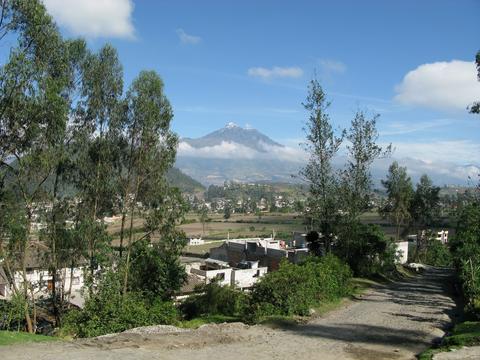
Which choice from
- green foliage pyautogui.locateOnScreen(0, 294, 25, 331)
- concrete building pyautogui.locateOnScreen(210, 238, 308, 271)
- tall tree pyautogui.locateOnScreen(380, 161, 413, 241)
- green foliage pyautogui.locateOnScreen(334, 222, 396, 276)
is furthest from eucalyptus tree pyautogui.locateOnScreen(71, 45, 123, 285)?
tall tree pyautogui.locateOnScreen(380, 161, 413, 241)

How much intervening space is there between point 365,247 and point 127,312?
17728 mm

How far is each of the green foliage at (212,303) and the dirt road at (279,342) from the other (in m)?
5.09

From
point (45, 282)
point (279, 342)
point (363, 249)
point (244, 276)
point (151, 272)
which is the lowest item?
point (244, 276)

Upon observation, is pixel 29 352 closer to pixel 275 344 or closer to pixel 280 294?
pixel 275 344

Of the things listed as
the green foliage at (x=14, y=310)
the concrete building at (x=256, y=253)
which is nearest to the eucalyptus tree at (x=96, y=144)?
the green foliage at (x=14, y=310)

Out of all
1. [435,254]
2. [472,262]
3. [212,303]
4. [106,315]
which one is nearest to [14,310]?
[106,315]

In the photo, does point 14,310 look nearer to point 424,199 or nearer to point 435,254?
point 424,199

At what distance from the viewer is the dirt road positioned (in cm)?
919

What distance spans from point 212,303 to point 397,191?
3231 centimetres

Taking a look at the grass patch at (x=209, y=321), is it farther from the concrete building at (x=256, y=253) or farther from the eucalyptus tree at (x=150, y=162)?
the concrete building at (x=256, y=253)

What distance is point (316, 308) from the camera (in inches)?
609

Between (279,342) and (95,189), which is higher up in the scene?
(95,189)

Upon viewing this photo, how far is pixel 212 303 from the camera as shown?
1994cm

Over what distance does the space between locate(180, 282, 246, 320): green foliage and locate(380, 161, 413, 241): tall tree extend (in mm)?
29751
